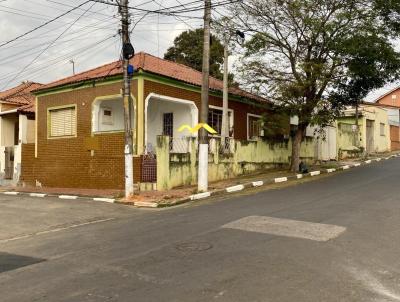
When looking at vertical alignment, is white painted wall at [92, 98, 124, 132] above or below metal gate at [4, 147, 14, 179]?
above

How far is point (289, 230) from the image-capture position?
29.0 feet

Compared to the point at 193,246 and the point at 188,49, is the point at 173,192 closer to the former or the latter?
the point at 193,246

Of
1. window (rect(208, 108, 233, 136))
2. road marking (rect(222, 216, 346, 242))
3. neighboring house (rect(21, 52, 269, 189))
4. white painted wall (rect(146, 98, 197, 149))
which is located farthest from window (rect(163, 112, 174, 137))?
road marking (rect(222, 216, 346, 242))

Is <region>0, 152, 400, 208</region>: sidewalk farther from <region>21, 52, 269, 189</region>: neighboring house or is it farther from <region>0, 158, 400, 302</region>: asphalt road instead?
<region>0, 158, 400, 302</region>: asphalt road

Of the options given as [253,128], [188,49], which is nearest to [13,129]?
[253,128]

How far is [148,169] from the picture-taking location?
17016 mm

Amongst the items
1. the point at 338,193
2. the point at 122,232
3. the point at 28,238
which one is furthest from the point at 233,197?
the point at 28,238

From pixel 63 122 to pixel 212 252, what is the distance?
1486 cm

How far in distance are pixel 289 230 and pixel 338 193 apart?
18.4ft

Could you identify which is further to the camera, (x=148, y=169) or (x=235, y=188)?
(x=148, y=169)

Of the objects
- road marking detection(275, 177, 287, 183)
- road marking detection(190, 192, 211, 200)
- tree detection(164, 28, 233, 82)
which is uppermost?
tree detection(164, 28, 233, 82)

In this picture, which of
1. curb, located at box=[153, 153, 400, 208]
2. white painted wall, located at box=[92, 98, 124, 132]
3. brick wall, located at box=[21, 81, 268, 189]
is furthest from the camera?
white painted wall, located at box=[92, 98, 124, 132]

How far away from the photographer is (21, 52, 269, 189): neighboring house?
1756 centimetres

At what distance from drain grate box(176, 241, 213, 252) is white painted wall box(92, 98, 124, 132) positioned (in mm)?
11983
